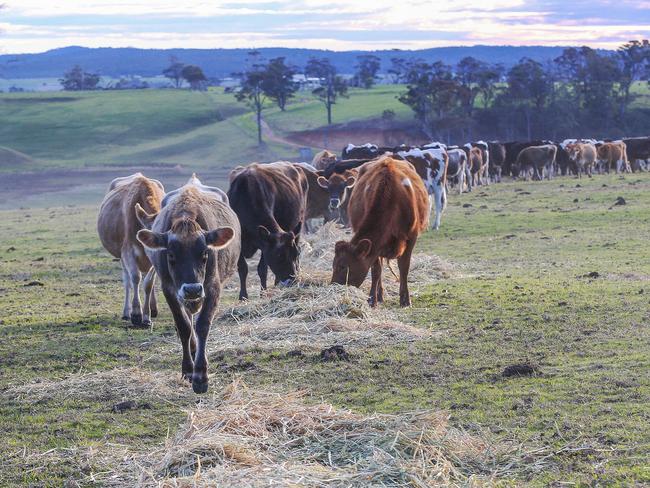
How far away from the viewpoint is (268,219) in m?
13.7

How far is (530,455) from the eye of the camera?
6.58m

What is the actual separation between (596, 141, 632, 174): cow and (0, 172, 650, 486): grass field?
1261 inches

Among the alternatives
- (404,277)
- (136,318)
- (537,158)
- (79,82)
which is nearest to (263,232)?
(404,277)

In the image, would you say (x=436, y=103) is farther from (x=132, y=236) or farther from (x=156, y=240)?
(x=156, y=240)

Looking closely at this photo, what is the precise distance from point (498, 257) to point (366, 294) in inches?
212

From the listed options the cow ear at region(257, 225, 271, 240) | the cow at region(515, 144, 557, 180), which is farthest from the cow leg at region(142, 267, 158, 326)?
the cow at region(515, 144, 557, 180)

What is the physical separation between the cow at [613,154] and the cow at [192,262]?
4150 centimetres

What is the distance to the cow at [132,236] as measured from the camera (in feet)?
39.2

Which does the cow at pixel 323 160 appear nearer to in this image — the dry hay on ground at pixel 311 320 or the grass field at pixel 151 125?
the dry hay on ground at pixel 311 320

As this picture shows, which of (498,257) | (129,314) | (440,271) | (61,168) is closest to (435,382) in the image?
(129,314)

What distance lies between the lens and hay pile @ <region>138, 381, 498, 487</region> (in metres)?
6.05

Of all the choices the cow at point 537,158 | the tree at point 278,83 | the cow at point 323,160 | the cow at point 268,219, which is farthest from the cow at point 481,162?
the tree at point 278,83

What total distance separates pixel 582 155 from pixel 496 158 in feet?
13.8

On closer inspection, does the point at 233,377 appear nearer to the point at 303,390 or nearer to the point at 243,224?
the point at 303,390
